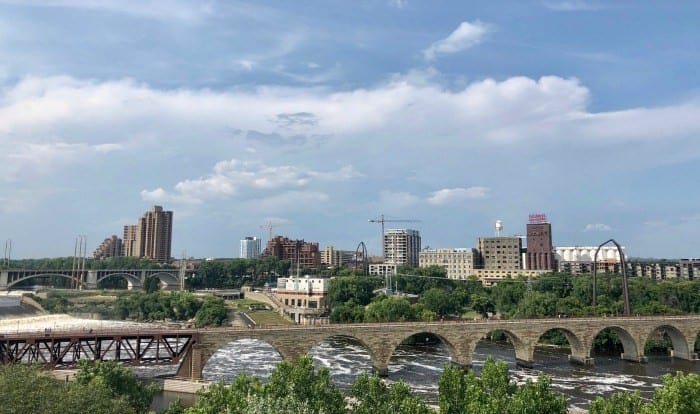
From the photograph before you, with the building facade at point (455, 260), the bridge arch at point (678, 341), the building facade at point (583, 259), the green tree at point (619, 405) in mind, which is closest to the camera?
the green tree at point (619, 405)

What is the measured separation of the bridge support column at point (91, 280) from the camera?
6490 inches

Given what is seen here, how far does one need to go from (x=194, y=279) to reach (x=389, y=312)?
10816cm

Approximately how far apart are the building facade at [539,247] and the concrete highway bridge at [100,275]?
12475 centimetres

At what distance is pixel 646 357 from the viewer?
69.1 meters

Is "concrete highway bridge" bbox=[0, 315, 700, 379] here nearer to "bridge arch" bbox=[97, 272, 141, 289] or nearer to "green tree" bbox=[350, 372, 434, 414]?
"green tree" bbox=[350, 372, 434, 414]

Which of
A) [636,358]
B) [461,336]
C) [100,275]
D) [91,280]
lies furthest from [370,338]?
[100,275]

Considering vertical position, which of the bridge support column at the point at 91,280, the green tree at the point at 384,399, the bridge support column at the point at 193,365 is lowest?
the bridge support column at the point at 193,365

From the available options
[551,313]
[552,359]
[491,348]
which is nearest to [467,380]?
[552,359]

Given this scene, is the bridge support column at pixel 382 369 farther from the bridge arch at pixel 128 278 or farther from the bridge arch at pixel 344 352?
the bridge arch at pixel 128 278

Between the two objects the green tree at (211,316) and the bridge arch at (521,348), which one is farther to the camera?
the green tree at (211,316)

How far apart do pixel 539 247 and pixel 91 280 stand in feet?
488

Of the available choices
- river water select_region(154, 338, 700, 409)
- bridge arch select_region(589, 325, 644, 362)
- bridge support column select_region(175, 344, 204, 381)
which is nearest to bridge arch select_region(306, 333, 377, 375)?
river water select_region(154, 338, 700, 409)

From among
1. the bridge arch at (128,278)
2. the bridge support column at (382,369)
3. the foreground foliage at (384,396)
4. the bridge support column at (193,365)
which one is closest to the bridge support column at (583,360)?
the bridge support column at (382,369)

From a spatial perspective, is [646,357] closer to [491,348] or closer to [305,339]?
[491,348]
